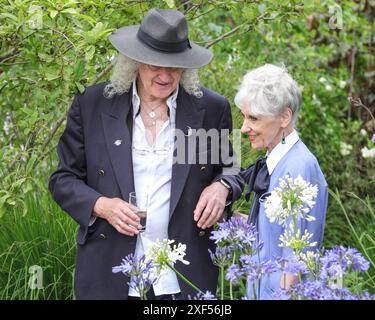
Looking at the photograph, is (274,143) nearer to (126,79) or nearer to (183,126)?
(183,126)

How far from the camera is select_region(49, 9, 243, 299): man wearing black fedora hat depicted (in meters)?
3.53

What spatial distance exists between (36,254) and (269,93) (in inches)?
69.3

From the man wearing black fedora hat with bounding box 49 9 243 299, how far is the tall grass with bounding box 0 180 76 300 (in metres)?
0.76

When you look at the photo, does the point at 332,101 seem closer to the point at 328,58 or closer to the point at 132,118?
the point at 328,58

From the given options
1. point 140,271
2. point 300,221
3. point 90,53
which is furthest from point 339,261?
point 90,53

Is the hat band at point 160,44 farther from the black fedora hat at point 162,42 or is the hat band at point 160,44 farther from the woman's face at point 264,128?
the woman's face at point 264,128

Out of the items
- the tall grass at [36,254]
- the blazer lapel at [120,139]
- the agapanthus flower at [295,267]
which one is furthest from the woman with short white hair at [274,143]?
the tall grass at [36,254]

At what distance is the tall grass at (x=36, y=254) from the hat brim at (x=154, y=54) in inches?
42.6

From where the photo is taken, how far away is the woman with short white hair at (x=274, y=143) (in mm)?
3273

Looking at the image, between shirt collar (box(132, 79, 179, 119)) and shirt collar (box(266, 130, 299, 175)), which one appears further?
shirt collar (box(132, 79, 179, 119))

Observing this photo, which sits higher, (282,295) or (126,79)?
(126,79)

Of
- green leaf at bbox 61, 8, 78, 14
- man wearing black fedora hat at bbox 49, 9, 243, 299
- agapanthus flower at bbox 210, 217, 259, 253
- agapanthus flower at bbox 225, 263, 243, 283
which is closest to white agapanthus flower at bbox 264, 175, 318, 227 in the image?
agapanthus flower at bbox 210, 217, 259, 253

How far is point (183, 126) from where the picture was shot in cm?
362

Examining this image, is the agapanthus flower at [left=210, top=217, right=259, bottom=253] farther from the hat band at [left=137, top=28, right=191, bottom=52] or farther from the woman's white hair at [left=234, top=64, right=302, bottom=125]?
the hat band at [left=137, top=28, right=191, bottom=52]
